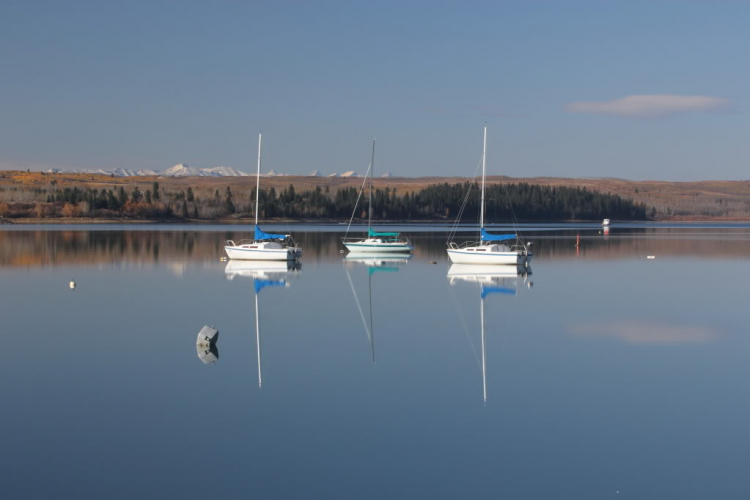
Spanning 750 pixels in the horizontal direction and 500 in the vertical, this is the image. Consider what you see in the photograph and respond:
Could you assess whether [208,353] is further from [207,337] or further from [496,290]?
[496,290]

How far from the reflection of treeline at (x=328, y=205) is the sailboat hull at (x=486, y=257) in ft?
173

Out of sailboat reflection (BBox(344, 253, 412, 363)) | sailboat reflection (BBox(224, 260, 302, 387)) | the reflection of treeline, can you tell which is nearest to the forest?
the reflection of treeline

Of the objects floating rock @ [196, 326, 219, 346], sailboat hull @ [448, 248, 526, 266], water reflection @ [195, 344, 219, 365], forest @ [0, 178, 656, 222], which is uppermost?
forest @ [0, 178, 656, 222]

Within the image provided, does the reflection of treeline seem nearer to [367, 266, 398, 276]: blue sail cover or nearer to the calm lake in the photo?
[367, 266, 398, 276]: blue sail cover

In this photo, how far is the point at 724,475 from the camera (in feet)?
37.1

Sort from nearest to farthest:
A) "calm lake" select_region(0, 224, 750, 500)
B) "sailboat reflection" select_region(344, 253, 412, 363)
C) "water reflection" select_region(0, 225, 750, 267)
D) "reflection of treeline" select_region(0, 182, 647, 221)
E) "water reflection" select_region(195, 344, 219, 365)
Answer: "calm lake" select_region(0, 224, 750, 500), "water reflection" select_region(195, 344, 219, 365), "sailboat reflection" select_region(344, 253, 412, 363), "water reflection" select_region(0, 225, 750, 267), "reflection of treeline" select_region(0, 182, 647, 221)

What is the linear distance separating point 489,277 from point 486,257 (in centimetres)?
574

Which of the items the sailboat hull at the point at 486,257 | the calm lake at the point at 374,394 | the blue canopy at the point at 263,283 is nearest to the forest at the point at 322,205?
the sailboat hull at the point at 486,257

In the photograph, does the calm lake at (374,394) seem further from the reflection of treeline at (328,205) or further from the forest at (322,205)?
the reflection of treeline at (328,205)

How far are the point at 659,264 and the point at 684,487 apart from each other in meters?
37.8

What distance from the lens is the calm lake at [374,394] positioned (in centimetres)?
1112

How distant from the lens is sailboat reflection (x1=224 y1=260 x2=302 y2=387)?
3559 centimetres

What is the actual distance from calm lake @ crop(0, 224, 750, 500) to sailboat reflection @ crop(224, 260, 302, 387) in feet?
11.1

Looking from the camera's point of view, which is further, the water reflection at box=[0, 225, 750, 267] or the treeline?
the treeline
